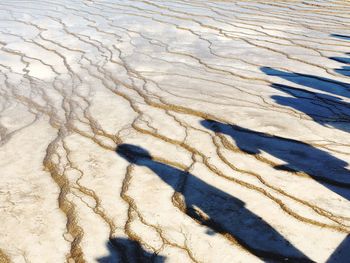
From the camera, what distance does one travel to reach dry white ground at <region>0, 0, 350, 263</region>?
239cm

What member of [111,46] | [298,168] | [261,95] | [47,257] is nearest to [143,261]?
[47,257]

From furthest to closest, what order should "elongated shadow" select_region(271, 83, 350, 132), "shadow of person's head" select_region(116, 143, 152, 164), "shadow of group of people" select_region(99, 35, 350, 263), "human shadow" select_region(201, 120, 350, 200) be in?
"elongated shadow" select_region(271, 83, 350, 132)
"shadow of person's head" select_region(116, 143, 152, 164)
"human shadow" select_region(201, 120, 350, 200)
"shadow of group of people" select_region(99, 35, 350, 263)

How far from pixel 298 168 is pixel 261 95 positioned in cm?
145

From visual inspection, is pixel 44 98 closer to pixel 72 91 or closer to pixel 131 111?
pixel 72 91

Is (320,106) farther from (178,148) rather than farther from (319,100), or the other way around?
(178,148)

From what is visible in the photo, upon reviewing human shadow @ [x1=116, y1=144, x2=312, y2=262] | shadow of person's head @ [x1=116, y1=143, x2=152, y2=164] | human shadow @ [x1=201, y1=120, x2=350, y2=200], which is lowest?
shadow of person's head @ [x1=116, y1=143, x2=152, y2=164]

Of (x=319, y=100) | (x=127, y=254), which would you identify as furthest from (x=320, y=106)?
(x=127, y=254)

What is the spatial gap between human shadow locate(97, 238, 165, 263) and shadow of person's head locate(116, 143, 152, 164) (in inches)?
35.2

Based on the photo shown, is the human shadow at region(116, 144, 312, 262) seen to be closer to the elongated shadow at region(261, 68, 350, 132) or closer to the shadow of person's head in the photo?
the shadow of person's head

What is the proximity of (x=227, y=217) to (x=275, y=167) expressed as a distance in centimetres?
65

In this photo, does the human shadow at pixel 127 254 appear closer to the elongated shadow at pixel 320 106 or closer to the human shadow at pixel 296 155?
the human shadow at pixel 296 155

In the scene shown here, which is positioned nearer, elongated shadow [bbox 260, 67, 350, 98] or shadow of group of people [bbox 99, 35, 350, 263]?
shadow of group of people [bbox 99, 35, 350, 263]

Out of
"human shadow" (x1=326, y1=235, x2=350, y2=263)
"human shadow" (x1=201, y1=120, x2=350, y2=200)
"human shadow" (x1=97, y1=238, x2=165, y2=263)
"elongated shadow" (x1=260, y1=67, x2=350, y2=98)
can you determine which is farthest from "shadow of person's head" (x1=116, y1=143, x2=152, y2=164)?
"elongated shadow" (x1=260, y1=67, x2=350, y2=98)

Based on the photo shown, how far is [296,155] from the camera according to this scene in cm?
316
